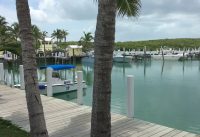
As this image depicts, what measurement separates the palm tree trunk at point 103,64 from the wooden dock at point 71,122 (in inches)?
148

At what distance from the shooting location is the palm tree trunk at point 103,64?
4.22 meters

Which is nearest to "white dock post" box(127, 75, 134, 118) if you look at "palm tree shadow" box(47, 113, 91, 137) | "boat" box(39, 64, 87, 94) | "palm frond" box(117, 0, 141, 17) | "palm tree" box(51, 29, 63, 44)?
"palm tree shadow" box(47, 113, 91, 137)

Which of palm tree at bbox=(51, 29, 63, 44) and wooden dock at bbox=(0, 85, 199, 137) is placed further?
palm tree at bbox=(51, 29, 63, 44)

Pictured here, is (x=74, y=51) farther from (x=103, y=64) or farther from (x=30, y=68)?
(x=103, y=64)

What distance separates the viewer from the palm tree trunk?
4.22m

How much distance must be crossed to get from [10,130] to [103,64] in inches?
206

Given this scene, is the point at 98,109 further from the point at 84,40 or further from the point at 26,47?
the point at 84,40

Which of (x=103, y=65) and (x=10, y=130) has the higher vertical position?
(x=103, y=65)

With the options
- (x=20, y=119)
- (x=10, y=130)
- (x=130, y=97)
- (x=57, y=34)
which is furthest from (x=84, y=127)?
(x=57, y=34)

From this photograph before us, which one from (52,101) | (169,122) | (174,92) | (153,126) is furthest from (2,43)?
(174,92)

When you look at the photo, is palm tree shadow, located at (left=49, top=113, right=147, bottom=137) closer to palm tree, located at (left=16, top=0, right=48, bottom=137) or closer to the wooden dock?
the wooden dock

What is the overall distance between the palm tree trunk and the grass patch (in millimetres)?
4222

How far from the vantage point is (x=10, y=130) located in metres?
8.57

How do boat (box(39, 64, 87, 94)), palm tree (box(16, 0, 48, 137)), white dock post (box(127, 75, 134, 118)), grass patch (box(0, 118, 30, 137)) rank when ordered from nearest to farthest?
palm tree (box(16, 0, 48, 137))
grass patch (box(0, 118, 30, 137))
white dock post (box(127, 75, 134, 118))
boat (box(39, 64, 87, 94))
